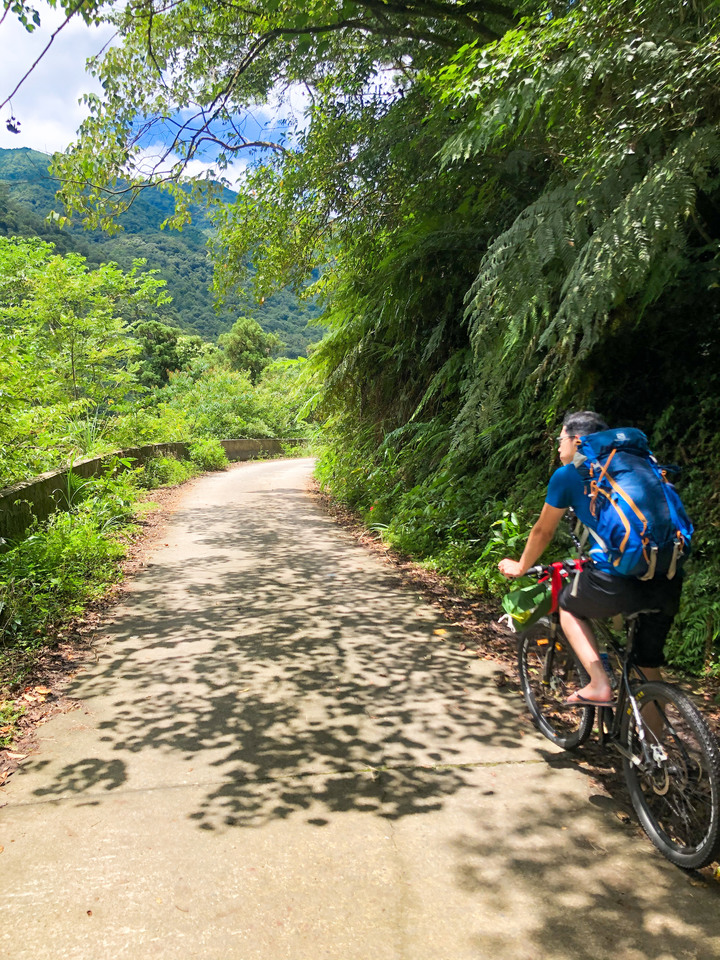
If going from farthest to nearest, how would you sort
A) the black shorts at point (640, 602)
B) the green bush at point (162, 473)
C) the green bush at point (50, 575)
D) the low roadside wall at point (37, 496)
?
the green bush at point (162, 473) < the low roadside wall at point (37, 496) < the green bush at point (50, 575) < the black shorts at point (640, 602)

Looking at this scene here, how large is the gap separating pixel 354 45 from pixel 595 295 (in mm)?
7743

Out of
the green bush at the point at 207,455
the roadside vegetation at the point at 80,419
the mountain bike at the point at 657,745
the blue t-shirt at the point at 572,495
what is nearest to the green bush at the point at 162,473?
the roadside vegetation at the point at 80,419

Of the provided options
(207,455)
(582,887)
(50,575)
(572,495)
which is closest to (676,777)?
(582,887)

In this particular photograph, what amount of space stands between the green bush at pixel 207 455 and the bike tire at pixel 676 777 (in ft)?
71.0

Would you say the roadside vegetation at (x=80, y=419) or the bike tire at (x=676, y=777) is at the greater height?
the roadside vegetation at (x=80, y=419)

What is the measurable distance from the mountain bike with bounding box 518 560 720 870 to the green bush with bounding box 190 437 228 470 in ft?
69.2

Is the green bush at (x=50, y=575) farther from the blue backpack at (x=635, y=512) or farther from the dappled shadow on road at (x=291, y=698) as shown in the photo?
the blue backpack at (x=635, y=512)

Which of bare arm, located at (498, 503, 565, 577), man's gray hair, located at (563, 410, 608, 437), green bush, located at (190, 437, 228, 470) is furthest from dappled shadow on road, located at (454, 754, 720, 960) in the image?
green bush, located at (190, 437, 228, 470)

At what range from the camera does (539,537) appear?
331cm

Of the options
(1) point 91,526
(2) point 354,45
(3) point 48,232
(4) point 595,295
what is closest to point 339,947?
(4) point 595,295

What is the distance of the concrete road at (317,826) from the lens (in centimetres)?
237

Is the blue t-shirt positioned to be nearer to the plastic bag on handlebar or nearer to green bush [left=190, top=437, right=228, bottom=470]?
the plastic bag on handlebar

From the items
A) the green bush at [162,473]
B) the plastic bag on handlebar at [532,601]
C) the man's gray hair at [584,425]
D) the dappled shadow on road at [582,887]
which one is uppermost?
the man's gray hair at [584,425]

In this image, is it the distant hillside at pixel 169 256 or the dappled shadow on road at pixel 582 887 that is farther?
the distant hillside at pixel 169 256
